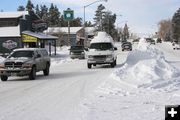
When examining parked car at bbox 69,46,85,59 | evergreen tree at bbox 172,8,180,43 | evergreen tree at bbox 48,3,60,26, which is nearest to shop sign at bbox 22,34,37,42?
→ parked car at bbox 69,46,85,59

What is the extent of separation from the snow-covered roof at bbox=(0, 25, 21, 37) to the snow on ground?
3756 cm

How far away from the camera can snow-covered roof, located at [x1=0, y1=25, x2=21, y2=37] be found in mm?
56969

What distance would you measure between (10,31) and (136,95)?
1817 inches

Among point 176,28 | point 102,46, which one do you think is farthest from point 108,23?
point 102,46

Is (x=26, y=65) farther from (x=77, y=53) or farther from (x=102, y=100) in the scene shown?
(x=77, y=53)

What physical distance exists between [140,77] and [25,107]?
7.33 metres

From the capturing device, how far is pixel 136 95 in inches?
554

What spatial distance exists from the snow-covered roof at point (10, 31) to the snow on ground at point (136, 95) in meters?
37.6

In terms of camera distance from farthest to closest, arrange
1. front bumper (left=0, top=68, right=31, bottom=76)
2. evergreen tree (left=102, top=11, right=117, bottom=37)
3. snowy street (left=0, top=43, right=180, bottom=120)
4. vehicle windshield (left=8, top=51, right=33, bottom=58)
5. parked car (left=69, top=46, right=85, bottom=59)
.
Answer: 1. evergreen tree (left=102, top=11, right=117, bottom=37)
2. parked car (left=69, top=46, right=85, bottom=59)
3. vehicle windshield (left=8, top=51, right=33, bottom=58)
4. front bumper (left=0, top=68, right=31, bottom=76)
5. snowy street (left=0, top=43, right=180, bottom=120)

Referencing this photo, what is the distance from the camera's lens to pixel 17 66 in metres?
22.0

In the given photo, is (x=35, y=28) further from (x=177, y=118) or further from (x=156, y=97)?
(x=177, y=118)

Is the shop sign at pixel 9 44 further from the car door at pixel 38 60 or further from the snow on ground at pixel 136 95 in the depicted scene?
the snow on ground at pixel 136 95

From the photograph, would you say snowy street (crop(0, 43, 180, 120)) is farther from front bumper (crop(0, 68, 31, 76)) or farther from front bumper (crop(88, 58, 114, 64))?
front bumper (crop(88, 58, 114, 64))

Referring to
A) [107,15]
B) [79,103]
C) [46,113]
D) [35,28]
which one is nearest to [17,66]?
[79,103]
